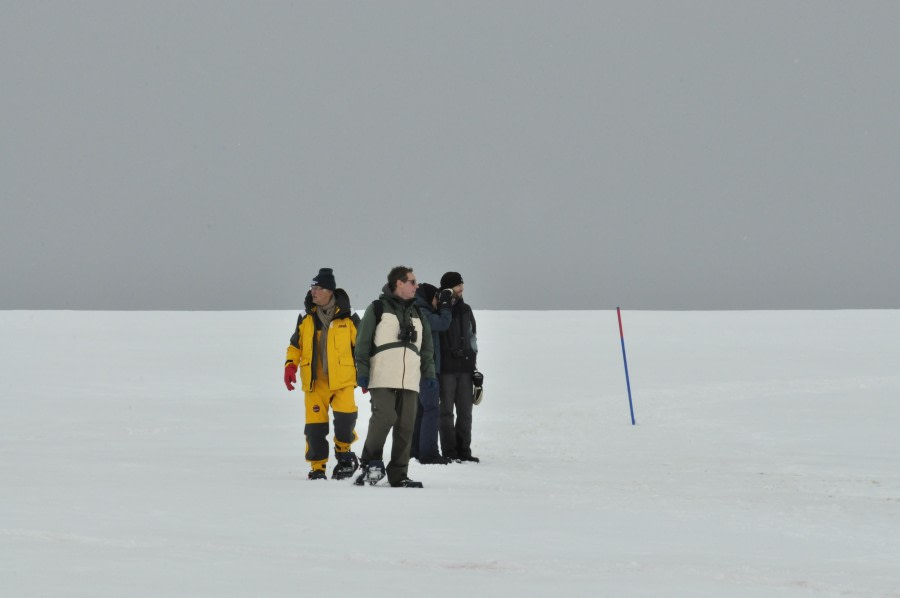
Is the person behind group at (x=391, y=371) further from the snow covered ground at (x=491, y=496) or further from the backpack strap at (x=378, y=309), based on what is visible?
the snow covered ground at (x=491, y=496)

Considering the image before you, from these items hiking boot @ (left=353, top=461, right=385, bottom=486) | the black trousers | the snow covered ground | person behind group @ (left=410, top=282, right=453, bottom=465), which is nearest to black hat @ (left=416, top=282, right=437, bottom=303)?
person behind group @ (left=410, top=282, right=453, bottom=465)

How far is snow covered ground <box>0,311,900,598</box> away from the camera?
5113 mm

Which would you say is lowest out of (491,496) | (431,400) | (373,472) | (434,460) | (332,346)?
(491,496)

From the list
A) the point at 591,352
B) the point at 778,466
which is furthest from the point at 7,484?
the point at 591,352

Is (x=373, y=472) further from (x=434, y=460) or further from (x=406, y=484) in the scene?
(x=434, y=460)

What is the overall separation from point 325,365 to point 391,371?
0.63 meters

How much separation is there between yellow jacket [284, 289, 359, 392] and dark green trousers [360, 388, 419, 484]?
365mm

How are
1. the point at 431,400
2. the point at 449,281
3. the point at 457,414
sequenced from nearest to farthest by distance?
the point at 431,400 → the point at 457,414 → the point at 449,281

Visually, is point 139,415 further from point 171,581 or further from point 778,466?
point 171,581

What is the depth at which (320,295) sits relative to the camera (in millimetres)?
8820

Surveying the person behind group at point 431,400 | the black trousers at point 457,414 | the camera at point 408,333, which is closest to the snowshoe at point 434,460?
the person behind group at point 431,400

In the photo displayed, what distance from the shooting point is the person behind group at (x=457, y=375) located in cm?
1063

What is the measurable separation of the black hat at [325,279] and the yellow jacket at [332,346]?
3.5 inches

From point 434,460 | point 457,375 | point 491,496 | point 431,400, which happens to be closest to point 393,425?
point 491,496
